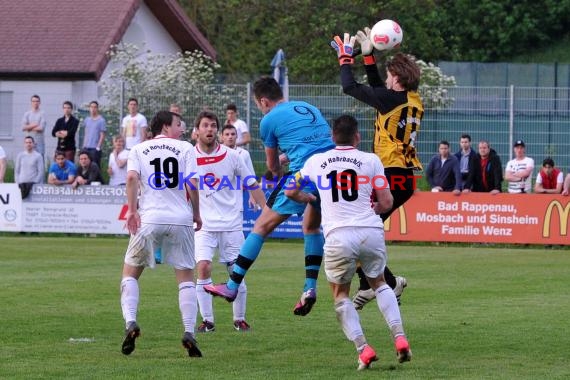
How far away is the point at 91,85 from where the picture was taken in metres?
37.4

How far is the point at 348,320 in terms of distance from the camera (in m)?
10.1

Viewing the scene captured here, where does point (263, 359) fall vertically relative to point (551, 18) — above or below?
below

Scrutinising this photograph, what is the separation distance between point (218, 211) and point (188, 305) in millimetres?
2449

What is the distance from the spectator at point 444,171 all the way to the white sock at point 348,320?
14.8 m

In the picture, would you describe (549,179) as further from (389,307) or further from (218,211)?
(389,307)

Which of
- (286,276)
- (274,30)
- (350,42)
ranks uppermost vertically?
(274,30)

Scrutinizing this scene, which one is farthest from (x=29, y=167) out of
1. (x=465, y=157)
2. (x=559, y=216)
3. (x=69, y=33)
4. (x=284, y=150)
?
(x=284, y=150)

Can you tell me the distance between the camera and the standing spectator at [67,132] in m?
28.1

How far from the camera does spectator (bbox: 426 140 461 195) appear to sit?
81.8 ft

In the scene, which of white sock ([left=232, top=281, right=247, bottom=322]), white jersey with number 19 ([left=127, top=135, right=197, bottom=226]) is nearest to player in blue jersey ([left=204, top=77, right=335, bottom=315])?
white sock ([left=232, top=281, right=247, bottom=322])

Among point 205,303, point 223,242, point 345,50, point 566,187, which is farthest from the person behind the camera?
point 566,187

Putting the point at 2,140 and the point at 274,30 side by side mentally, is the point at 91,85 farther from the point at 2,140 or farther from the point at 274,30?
the point at 274,30

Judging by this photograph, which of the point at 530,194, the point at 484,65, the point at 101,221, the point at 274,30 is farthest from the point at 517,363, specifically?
the point at 274,30

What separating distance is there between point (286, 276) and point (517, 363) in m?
8.40
